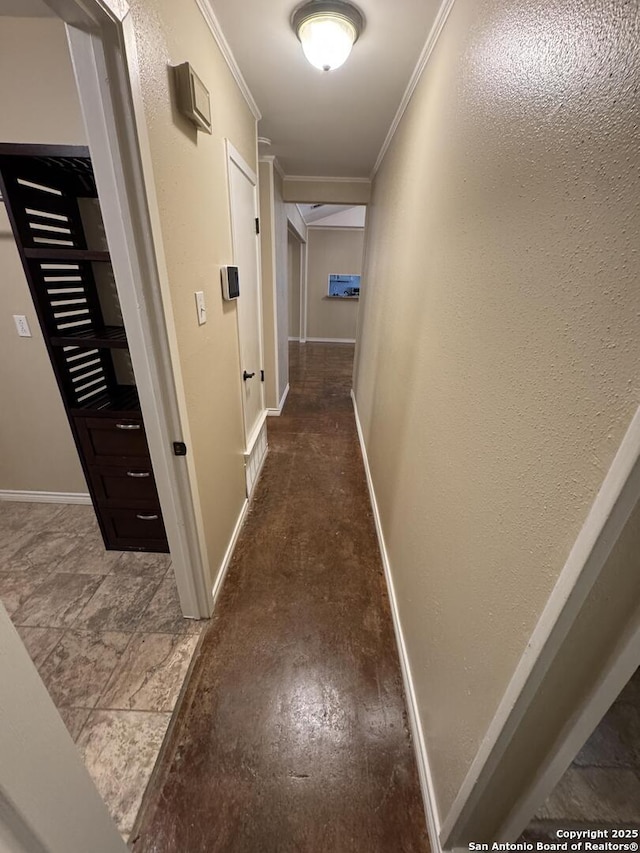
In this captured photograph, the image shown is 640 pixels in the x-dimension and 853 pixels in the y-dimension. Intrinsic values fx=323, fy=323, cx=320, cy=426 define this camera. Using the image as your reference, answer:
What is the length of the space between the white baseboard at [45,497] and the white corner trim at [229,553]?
3.57 ft

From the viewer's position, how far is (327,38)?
4.03 ft

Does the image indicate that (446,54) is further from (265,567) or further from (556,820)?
(556,820)

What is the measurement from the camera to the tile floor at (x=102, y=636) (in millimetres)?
1094

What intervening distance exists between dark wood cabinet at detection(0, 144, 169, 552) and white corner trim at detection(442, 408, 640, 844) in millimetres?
1601

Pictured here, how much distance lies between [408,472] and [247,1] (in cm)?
186

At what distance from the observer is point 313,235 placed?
22.5 feet

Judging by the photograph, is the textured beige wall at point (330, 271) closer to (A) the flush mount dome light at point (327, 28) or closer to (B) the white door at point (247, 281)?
(B) the white door at point (247, 281)

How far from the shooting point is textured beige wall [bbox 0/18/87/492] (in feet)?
4.58

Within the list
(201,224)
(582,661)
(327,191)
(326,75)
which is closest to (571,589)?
(582,661)

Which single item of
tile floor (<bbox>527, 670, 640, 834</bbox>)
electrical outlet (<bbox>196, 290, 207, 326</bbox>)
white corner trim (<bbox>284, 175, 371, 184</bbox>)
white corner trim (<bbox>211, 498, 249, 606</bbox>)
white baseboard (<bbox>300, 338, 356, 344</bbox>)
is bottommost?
tile floor (<bbox>527, 670, 640, 834</bbox>)

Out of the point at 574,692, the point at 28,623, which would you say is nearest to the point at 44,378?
the point at 28,623

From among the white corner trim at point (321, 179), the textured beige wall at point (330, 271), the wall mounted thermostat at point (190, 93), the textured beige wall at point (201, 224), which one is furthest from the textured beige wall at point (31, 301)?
the textured beige wall at point (330, 271)

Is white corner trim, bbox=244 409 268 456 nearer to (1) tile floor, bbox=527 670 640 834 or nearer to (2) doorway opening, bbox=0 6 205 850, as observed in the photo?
(2) doorway opening, bbox=0 6 205 850

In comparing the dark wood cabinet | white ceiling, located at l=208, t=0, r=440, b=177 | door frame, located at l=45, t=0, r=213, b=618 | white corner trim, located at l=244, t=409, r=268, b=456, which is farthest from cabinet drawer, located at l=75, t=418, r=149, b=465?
white ceiling, located at l=208, t=0, r=440, b=177
